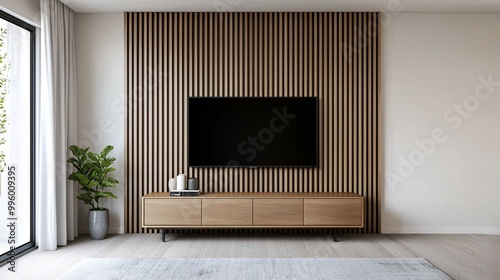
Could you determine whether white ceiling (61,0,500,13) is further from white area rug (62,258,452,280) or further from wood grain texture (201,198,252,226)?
white area rug (62,258,452,280)

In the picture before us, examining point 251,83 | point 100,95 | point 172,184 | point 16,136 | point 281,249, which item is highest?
point 251,83

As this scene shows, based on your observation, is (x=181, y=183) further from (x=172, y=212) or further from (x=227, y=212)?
(x=227, y=212)

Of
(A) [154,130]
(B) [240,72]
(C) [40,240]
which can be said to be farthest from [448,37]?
(C) [40,240]

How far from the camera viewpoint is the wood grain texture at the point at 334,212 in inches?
205

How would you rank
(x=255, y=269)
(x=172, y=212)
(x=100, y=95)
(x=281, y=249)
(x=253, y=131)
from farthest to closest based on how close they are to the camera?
(x=100, y=95) → (x=253, y=131) → (x=172, y=212) → (x=281, y=249) → (x=255, y=269)

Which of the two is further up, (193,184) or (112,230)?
(193,184)

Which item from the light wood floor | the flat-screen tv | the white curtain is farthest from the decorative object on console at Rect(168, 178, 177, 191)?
the white curtain

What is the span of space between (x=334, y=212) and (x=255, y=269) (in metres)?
1.43

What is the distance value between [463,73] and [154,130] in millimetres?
3531

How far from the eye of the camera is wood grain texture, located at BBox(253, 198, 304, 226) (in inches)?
205

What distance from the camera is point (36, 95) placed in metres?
4.88

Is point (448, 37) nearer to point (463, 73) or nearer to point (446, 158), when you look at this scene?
point (463, 73)

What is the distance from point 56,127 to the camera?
16.6 ft

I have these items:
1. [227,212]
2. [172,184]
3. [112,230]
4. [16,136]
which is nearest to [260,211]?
[227,212]
